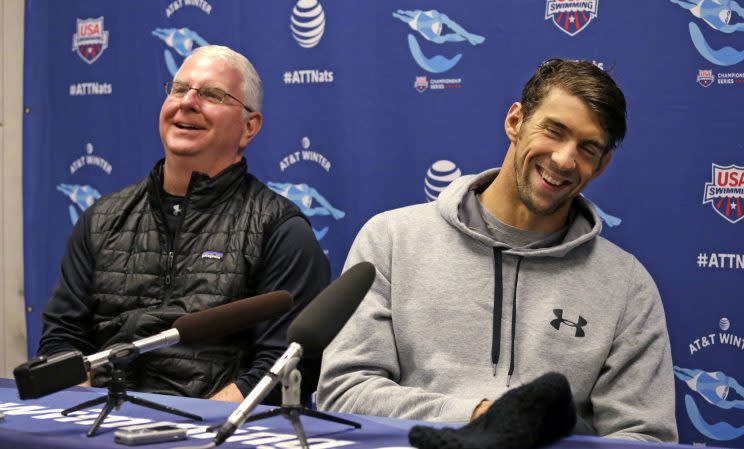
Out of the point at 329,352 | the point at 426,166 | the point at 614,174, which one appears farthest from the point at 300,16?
the point at 329,352

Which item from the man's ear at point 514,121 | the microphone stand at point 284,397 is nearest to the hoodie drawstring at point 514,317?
the man's ear at point 514,121

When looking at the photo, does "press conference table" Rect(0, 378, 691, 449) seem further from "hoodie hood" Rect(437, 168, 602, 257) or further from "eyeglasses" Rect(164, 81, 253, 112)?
"eyeglasses" Rect(164, 81, 253, 112)

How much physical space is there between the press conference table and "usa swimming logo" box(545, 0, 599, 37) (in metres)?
1.78

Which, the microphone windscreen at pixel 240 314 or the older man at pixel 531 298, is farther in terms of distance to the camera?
the older man at pixel 531 298

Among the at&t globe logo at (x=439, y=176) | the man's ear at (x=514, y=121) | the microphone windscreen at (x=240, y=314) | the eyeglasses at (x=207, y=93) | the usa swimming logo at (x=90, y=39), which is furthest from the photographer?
the usa swimming logo at (x=90, y=39)

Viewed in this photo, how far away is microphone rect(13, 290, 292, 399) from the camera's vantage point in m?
1.28

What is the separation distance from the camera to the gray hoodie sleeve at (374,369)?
6.13ft

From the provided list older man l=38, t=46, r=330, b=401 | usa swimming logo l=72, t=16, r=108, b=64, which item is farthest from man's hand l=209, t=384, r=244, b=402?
usa swimming logo l=72, t=16, r=108, b=64

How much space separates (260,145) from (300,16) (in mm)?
491

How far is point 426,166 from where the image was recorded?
3148 millimetres

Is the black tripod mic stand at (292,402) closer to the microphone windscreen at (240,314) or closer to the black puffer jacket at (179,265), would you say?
the microphone windscreen at (240,314)

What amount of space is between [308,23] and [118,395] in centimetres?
216

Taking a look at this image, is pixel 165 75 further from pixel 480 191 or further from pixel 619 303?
pixel 619 303

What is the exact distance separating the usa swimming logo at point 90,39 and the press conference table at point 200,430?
2.41 metres
